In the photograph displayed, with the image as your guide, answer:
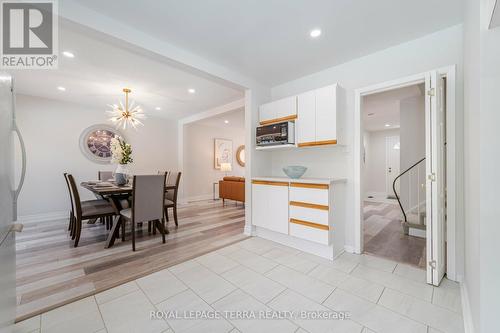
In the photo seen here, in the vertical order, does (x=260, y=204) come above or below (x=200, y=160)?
below

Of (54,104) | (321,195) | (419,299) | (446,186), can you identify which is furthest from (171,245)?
(54,104)

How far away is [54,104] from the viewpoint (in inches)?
172

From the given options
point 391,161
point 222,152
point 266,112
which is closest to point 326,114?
point 266,112

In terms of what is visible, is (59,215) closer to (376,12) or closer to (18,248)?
(18,248)

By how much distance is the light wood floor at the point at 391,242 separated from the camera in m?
2.53

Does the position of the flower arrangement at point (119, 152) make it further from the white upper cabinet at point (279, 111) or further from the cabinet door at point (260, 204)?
the white upper cabinet at point (279, 111)

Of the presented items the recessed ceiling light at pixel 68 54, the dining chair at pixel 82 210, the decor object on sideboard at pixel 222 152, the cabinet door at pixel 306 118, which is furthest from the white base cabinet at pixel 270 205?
the decor object on sideboard at pixel 222 152

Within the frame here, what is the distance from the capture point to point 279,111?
3.18m

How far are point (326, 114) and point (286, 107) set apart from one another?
26.6 inches

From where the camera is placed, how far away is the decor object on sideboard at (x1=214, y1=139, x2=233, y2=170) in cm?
718

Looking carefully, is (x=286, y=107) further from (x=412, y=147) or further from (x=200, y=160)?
(x=200, y=160)

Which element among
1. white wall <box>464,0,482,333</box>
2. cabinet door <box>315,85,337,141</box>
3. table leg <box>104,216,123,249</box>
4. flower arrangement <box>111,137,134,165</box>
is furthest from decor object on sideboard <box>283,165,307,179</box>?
flower arrangement <box>111,137,134,165</box>

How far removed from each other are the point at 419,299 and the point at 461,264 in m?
0.68

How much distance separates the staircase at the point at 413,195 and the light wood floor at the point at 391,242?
25 centimetres
